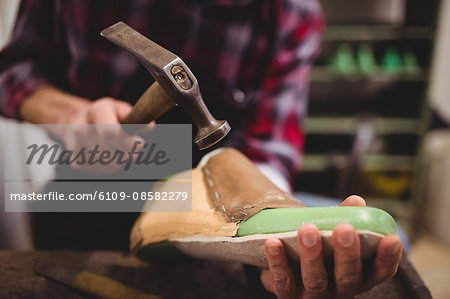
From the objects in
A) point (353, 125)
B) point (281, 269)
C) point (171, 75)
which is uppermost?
point (171, 75)

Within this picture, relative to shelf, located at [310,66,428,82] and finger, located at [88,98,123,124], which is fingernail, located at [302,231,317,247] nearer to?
finger, located at [88,98,123,124]

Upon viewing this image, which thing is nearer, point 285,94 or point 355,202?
point 355,202

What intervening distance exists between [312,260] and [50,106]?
1.84ft

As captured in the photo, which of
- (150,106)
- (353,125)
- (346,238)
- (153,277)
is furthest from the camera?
(353,125)

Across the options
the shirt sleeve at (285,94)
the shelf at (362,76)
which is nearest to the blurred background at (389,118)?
the shelf at (362,76)

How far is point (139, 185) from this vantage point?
583 millimetres

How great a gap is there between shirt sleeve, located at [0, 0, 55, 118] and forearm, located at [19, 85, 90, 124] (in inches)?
0.8

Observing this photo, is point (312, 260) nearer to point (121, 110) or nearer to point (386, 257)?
point (386, 257)

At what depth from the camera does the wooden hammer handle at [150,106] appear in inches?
17.3

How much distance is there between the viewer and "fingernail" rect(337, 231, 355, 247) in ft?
1.13

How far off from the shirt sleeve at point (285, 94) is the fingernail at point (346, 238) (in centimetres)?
51

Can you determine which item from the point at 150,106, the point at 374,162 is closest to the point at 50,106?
the point at 150,106

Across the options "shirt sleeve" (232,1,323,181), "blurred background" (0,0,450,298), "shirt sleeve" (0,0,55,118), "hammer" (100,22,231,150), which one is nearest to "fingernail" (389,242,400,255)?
"hammer" (100,22,231,150)

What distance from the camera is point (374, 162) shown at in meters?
2.18
